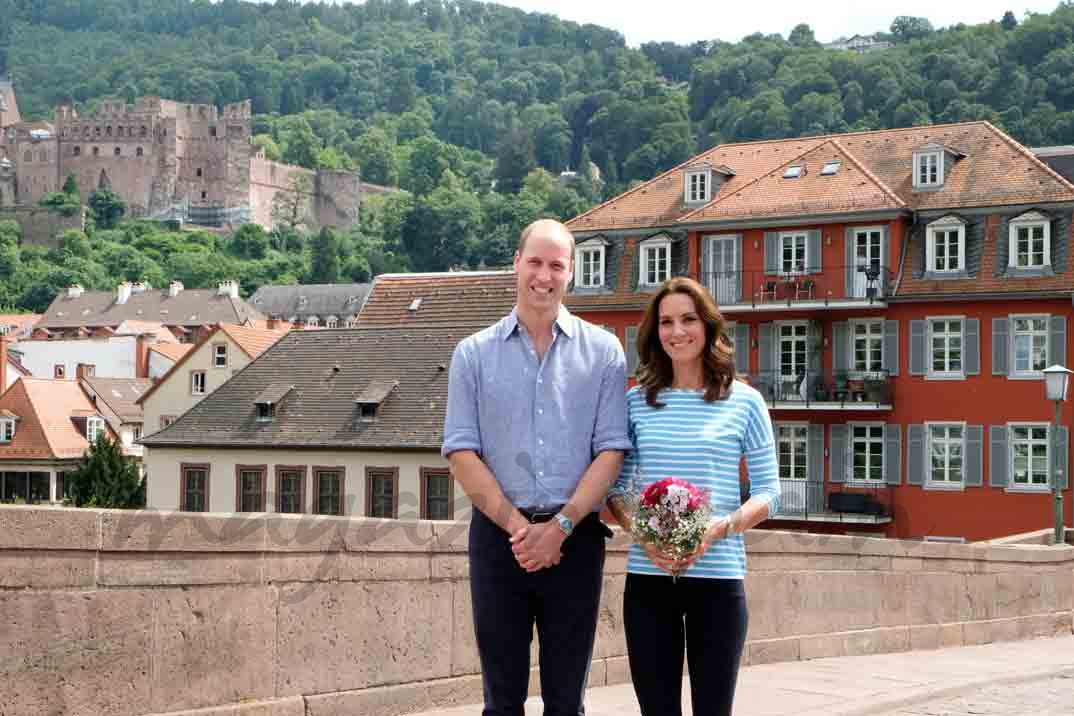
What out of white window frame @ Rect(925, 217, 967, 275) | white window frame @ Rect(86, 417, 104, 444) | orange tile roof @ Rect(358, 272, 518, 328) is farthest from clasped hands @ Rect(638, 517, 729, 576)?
white window frame @ Rect(86, 417, 104, 444)

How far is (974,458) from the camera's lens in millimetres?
39125

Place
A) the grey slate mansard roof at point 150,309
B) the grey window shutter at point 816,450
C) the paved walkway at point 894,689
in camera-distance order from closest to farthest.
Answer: the paved walkway at point 894,689
the grey window shutter at point 816,450
the grey slate mansard roof at point 150,309

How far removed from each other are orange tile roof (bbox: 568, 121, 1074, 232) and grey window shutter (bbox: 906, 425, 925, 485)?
5342 mm

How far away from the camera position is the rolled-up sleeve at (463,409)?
581 centimetres

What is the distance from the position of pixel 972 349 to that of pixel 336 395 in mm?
15556

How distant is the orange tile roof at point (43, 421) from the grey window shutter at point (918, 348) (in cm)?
3526

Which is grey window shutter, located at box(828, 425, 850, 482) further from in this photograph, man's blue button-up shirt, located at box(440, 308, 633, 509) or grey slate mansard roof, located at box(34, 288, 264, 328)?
grey slate mansard roof, located at box(34, 288, 264, 328)

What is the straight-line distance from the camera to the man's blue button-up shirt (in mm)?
5777

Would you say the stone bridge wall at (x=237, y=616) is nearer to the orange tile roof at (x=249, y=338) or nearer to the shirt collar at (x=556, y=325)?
the shirt collar at (x=556, y=325)

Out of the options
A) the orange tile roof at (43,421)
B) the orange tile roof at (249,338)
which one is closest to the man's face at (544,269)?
the orange tile roof at (249,338)

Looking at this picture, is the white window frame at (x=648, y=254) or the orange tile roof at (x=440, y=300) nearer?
the white window frame at (x=648, y=254)

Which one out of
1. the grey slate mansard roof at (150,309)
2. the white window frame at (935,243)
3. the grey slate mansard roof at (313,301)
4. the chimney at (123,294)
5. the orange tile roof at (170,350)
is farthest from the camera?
the grey slate mansard roof at (313,301)

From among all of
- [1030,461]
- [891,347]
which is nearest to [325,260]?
[891,347]

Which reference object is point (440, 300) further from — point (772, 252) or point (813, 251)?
point (813, 251)
